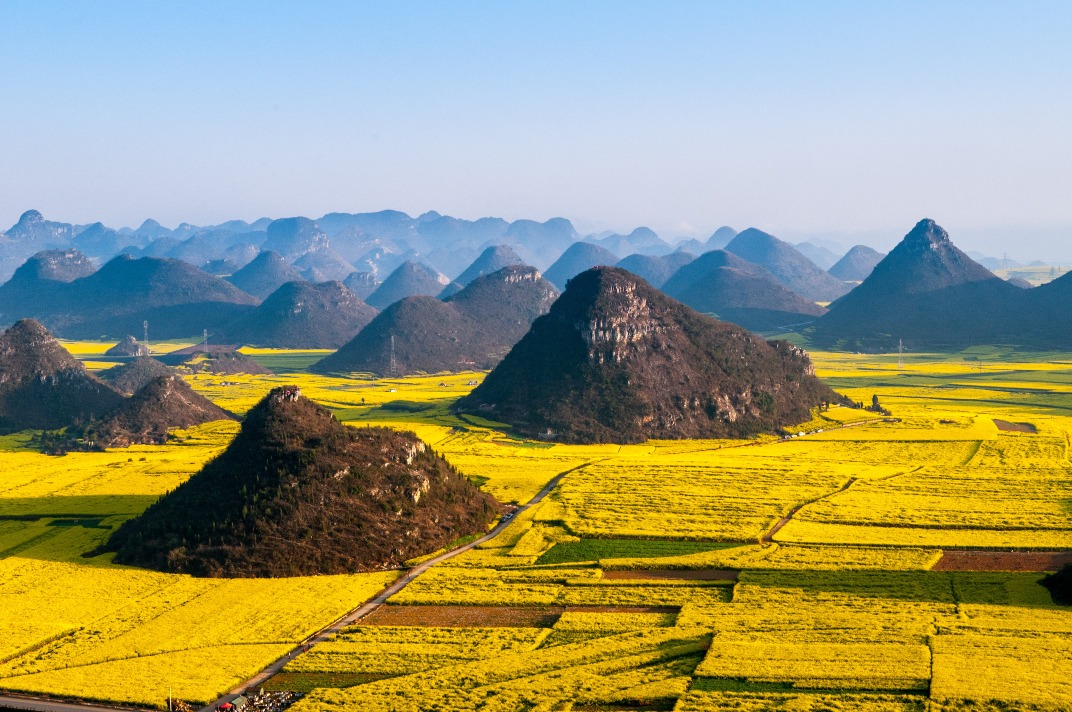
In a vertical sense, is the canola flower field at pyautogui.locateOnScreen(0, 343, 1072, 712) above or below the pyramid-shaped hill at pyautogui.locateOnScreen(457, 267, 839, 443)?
below

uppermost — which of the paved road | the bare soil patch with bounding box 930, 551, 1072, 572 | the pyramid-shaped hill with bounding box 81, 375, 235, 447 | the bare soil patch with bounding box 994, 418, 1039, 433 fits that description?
the pyramid-shaped hill with bounding box 81, 375, 235, 447

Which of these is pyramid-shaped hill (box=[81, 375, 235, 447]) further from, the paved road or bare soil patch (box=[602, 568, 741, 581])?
the paved road

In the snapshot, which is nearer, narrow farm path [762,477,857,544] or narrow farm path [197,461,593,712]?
narrow farm path [197,461,593,712]

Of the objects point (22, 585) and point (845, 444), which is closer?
point (22, 585)

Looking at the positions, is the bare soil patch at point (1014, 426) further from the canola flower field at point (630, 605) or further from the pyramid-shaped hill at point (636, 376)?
the canola flower field at point (630, 605)

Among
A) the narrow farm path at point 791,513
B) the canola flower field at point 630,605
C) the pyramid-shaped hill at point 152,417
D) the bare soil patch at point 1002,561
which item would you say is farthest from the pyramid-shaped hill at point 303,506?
the pyramid-shaped hill at point 152,417

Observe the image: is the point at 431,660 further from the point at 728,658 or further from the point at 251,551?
the point at 251,551

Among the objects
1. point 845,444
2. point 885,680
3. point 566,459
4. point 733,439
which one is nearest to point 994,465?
point 845,444

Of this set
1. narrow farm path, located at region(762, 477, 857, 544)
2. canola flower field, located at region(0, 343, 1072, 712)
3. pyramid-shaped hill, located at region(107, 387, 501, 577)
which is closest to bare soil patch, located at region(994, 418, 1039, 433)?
canola flower field, located at region(0, 343, 1072, 712)
